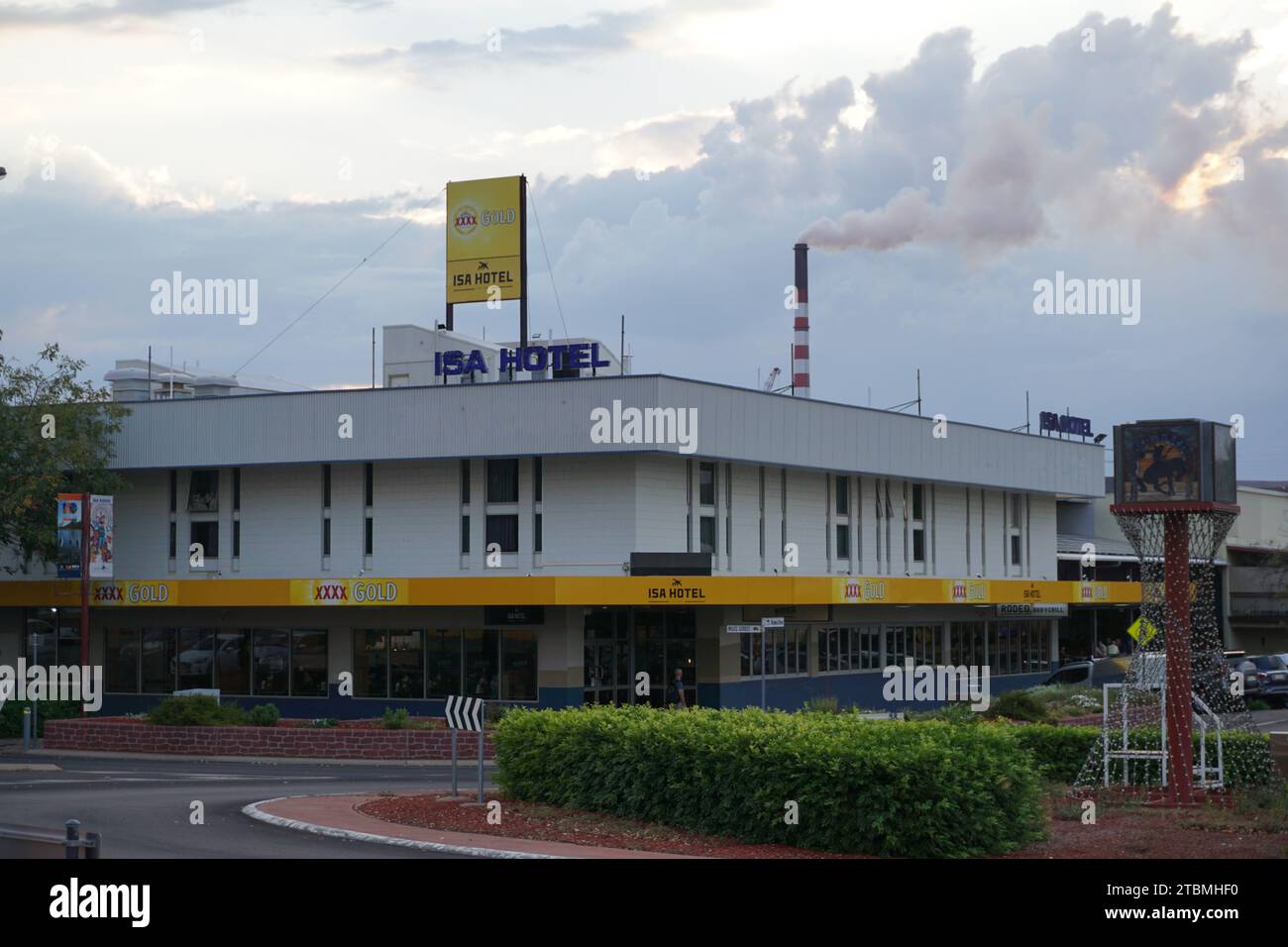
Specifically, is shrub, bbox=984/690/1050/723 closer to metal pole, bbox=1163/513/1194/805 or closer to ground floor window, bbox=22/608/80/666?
metal pole, bbox=1163/513/1194/805

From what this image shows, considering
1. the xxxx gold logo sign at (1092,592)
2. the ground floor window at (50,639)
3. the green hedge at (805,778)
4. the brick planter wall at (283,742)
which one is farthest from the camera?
the xxxx gold logo sign at (1092,592)

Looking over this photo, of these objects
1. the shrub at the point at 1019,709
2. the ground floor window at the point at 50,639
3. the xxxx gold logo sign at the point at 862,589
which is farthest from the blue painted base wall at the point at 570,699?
the shrub at the point at 1019,709

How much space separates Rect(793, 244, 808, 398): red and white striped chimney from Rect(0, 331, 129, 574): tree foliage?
25.6 metres

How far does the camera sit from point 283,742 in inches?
1483

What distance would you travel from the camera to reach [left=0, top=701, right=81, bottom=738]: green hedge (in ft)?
142

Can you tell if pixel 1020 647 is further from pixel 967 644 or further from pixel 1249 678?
pixel 1249 678

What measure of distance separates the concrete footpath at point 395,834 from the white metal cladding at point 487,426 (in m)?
19.6

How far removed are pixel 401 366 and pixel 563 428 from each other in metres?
18.1

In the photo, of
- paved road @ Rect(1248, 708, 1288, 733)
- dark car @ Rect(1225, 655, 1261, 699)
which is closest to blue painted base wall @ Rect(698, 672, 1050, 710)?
dark car @ Rect(1225, 655, 1261, 699)

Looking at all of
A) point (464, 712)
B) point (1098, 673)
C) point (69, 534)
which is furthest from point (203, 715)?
point (1098, 673)

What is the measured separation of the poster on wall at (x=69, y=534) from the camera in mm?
43062

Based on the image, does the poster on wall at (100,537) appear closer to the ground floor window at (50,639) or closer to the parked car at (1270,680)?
the ground floor window at (50,639)
